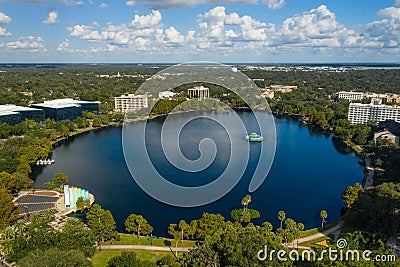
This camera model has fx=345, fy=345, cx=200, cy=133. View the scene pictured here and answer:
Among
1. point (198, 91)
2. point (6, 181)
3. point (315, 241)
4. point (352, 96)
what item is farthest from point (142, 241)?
point (352, 96)

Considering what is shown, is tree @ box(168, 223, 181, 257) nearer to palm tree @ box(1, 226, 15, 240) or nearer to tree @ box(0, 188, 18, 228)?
palm tree @ box(1, 226, 15, 240)

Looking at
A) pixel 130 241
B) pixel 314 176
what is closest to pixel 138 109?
pixel 314 176

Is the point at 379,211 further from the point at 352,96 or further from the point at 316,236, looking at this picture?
the point at 352,96

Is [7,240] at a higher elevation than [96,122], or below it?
below

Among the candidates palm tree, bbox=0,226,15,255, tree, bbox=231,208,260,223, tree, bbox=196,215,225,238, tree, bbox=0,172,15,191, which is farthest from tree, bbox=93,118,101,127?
tree, bbox=196,215,225,238

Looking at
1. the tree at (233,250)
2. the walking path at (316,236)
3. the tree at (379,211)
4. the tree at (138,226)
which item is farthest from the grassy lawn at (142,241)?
the tree at (379,211)

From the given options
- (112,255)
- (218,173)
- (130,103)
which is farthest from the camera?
(130,103)

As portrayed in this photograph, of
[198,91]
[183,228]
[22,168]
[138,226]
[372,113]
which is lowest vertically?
[138,226]
